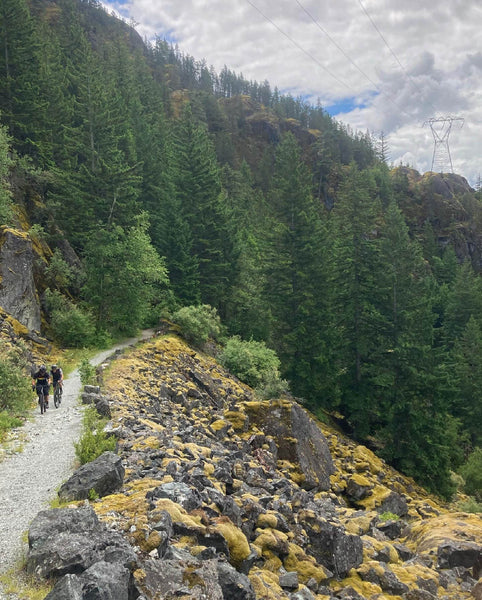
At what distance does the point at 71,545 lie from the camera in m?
4.92

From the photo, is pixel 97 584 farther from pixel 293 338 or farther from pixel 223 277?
pixel 223 277

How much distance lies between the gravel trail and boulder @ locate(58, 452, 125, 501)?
459 mm

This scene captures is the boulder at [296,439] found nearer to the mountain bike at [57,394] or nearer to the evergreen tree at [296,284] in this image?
the mountain bike at [57,394]

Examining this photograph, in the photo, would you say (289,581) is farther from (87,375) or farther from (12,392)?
(87,375)

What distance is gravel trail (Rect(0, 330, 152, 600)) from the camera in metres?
5.94

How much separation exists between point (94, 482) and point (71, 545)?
1.96 meters

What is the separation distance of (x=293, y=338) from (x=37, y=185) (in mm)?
22545

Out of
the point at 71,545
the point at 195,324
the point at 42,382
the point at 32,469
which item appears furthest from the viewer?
the point at 195,324

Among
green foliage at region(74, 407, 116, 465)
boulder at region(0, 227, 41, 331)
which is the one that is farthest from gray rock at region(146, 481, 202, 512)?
boulder at region(0, 227, 41, 331)

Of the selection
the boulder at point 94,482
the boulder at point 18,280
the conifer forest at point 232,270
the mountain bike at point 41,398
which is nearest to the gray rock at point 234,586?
the boulder at point 94,482

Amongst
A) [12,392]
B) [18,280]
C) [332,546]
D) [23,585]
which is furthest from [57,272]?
[23,585]

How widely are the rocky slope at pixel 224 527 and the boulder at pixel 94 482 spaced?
21 mm

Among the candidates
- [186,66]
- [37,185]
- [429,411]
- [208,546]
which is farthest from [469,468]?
[186,66]

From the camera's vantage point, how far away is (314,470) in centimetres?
1588
